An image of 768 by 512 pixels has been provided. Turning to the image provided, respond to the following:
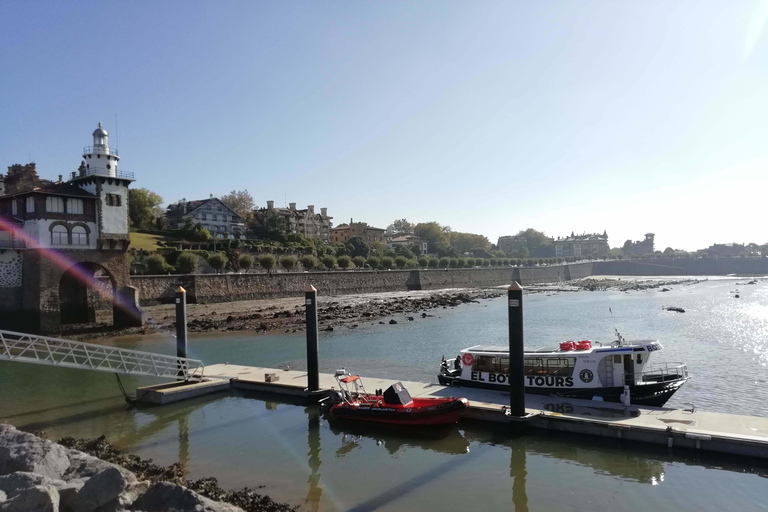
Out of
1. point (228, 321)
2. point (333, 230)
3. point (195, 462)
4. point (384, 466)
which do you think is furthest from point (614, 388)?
point (333, 230)

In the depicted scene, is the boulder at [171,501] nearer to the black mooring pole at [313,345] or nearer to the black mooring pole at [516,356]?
the black mooring pole at [516,356]

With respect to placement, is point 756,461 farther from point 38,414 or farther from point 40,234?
point 40,234

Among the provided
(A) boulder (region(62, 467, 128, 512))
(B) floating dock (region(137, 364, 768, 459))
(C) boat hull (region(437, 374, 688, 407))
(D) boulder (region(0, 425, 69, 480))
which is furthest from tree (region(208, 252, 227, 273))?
(A) boulder (region(62, 467, 128, 512))

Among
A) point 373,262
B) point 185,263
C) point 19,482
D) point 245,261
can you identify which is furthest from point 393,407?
point 373,262

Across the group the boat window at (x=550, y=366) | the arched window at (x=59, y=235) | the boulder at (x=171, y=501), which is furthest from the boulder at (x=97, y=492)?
the arched window at (x=59, y=235)

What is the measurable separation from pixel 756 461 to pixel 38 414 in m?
24.3

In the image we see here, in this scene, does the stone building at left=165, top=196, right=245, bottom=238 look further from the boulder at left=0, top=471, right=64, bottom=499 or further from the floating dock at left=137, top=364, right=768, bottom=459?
the boulder at left=0, top=471, right=64, bottom=499

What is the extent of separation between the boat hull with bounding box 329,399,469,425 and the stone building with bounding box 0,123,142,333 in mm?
32785

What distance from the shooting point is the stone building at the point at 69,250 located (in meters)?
40.1

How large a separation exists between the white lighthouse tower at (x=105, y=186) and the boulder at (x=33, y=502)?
39.5 metres

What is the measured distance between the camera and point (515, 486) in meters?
13.7

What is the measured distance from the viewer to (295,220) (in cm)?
13600

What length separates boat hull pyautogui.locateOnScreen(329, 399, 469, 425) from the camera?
1755 centimetres

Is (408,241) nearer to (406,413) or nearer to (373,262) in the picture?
(373,262)
